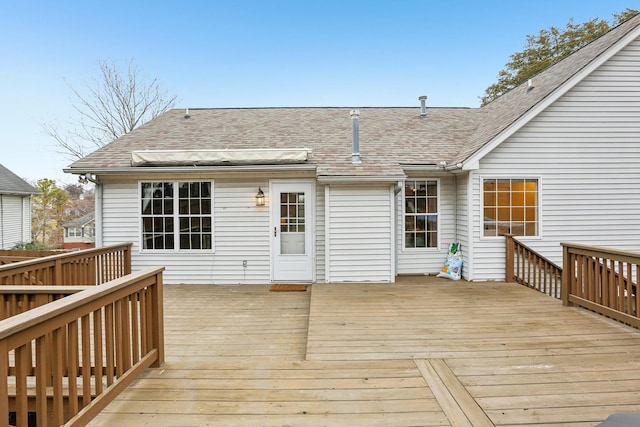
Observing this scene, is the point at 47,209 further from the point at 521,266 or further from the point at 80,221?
the point at 521,266

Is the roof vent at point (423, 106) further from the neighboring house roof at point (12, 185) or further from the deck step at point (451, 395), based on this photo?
the neighboring house roof at point (12, 185)

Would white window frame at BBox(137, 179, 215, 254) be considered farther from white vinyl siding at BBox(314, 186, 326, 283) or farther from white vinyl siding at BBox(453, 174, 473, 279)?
white vinyl siding at BBox(453, 174, 473, 279)

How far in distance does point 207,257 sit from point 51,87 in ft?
62.4

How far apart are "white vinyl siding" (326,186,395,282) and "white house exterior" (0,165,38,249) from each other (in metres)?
17.8

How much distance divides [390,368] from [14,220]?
2142 centimetres

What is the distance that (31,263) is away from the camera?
414 centimetres

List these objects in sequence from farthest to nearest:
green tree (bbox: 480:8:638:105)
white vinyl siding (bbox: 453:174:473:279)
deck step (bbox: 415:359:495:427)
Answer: green tree (bbox: 480:8:638:105) → white vinyl siding (bbox: 453:174:473:279) → deck step (bbox: 415:359:495:427)

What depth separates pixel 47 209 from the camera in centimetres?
2145

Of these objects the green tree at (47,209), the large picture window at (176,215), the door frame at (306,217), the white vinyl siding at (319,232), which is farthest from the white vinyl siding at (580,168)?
the green tree at (47,209)

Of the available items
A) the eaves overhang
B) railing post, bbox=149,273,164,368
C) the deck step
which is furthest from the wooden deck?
the eaves overhang

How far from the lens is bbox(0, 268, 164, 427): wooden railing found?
1.67 m

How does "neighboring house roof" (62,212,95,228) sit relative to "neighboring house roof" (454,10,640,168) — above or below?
below

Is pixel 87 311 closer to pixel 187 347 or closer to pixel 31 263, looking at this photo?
pixel 187 347

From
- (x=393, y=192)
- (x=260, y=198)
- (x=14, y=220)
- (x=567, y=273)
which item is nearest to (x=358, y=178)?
(x=393, y=192)
